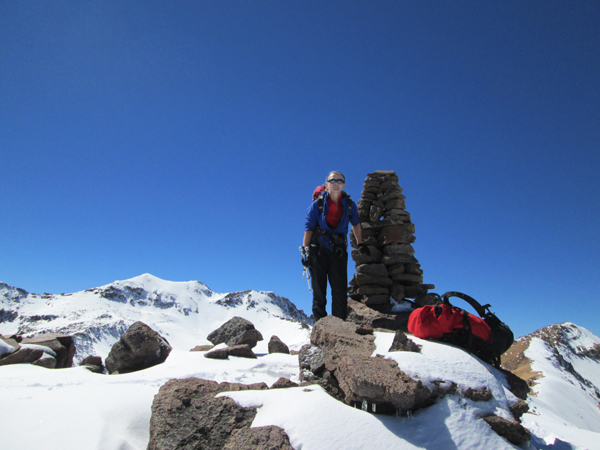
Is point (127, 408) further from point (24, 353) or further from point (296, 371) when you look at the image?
point (24, 353)

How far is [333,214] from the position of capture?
30.2 ft

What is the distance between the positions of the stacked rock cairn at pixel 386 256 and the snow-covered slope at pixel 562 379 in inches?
178

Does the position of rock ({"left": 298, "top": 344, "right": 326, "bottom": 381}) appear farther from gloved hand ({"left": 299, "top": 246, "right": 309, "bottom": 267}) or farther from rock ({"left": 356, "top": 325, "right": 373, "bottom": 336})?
gloved hand ({"left": 299, "top": 246, "right": 309, "bottom": 267})

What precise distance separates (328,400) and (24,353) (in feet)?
27.6

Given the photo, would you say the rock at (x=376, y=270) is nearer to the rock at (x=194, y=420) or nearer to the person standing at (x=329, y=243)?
the person standing at (x=329, y=243)

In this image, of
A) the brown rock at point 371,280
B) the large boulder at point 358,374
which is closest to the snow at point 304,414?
the large boulder at point 358,374

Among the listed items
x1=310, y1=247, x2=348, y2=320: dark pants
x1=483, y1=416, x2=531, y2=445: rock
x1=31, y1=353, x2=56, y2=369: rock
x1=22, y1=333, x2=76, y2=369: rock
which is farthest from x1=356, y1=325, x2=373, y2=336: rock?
x1=22, y1=333, x2=76, y2=369: rock

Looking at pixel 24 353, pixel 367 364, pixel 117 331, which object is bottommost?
pixel 367 364

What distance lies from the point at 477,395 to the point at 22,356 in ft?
33.2

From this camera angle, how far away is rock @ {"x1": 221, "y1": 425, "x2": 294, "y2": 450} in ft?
11.0

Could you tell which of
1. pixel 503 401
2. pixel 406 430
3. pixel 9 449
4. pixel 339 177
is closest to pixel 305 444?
pixel 406 430

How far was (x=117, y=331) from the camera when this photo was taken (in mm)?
180250

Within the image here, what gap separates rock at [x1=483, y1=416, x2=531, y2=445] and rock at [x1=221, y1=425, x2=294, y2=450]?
2516 mm

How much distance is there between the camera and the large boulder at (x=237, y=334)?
10156mm
